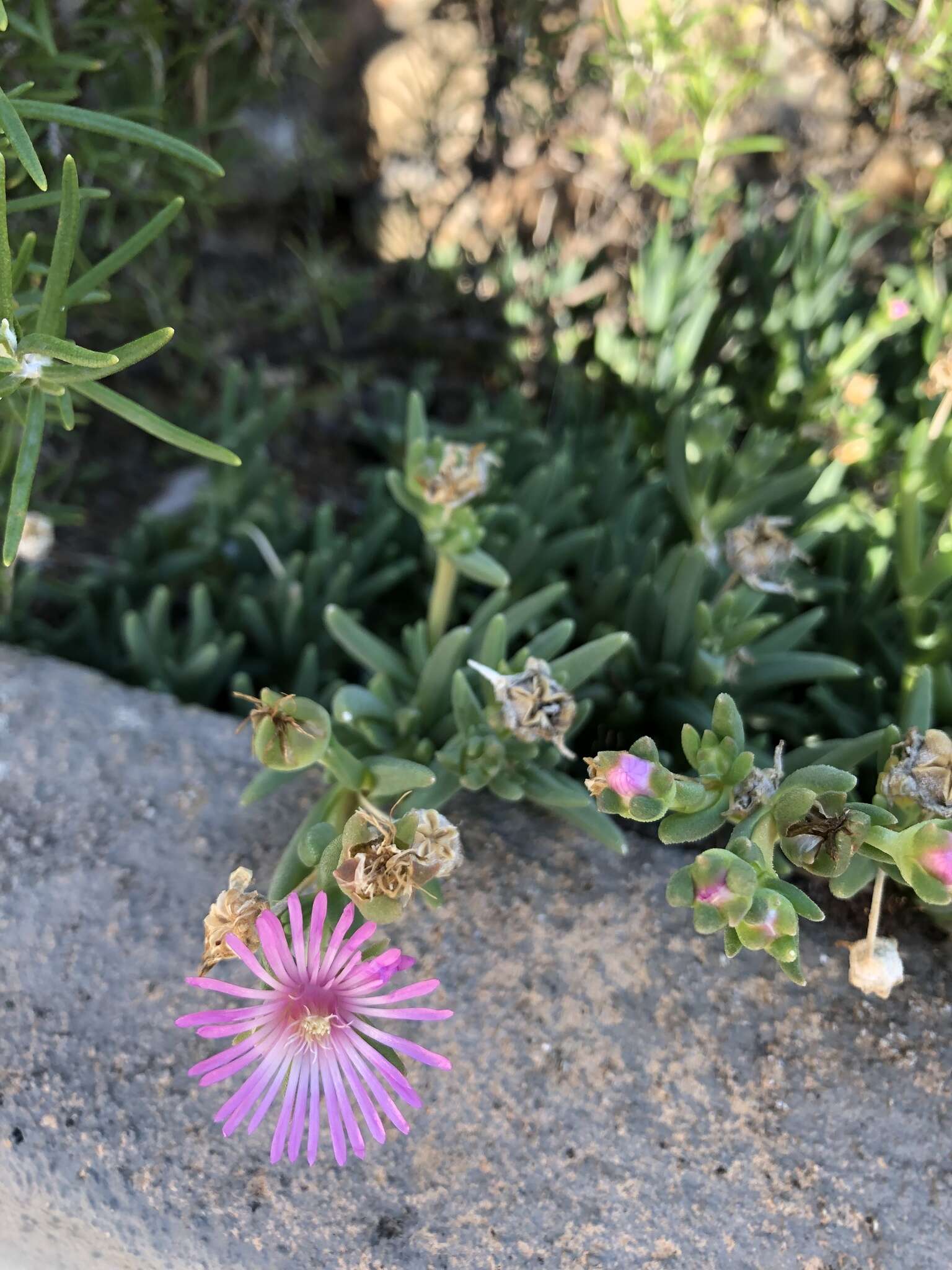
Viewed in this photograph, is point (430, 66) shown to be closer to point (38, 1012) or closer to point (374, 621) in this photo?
point (374, 621)

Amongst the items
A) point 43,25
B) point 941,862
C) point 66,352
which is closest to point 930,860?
point 941,862

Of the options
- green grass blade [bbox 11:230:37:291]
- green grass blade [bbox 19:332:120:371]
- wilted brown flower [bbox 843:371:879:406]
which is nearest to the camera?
green grass blade [bbox 19:332:120:371]

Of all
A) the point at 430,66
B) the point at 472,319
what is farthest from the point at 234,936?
the point at 430,66

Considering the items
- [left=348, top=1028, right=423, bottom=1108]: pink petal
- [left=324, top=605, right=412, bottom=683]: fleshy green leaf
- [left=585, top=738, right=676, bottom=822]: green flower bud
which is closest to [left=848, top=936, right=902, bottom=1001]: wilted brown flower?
[left=585, top=738, right=676, bottom=822]: green flower bud

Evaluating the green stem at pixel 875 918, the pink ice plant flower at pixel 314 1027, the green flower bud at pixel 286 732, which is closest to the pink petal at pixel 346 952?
the pink ice plant flower at pixel 314 1027

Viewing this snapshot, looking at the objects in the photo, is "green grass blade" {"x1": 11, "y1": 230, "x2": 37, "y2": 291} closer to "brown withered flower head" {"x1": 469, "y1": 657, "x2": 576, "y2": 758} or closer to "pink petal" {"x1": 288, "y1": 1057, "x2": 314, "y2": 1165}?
"brown withered flower head" {"x1": 469, "y1": 657, "x2": 576, "y2": 758}

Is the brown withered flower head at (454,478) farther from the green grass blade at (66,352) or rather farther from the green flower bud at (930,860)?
the green flower bud at (930,860)
